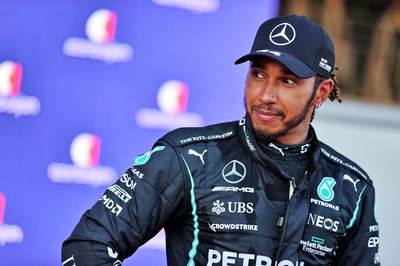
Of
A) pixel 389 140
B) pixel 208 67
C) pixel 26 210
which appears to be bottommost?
pixel 26 210

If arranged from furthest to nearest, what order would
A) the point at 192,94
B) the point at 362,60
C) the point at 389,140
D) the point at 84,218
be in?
the point at 362,60 → the point at 389,140 → the point at 192,94 → the point at 84,218

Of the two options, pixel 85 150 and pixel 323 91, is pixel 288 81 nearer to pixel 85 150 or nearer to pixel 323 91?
pixel 323 91

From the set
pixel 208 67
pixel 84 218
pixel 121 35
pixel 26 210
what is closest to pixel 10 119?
pixel 26 210

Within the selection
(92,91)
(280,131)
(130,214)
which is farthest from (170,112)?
(130,214)

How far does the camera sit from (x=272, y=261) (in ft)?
7.22

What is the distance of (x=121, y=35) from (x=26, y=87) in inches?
20.2

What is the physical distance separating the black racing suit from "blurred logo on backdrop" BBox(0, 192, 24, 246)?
5.05 ft

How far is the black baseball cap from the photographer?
2.26m

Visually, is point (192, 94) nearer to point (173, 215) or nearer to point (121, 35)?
point (121, 35)

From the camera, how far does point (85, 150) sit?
3.71 m

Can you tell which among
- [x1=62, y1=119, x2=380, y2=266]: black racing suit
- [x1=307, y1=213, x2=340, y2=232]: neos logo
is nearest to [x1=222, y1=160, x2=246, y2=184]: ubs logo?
[x1=62, y1=119, x2=380, y2=266]: black racing suit

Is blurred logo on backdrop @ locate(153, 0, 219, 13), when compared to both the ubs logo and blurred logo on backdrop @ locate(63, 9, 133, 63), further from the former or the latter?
the ubs logo

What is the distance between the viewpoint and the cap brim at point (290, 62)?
222cm

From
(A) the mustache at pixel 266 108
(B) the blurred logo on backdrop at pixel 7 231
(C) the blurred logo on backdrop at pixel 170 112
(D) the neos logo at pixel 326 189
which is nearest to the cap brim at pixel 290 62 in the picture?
(A) the mustache at pixel 266 108
